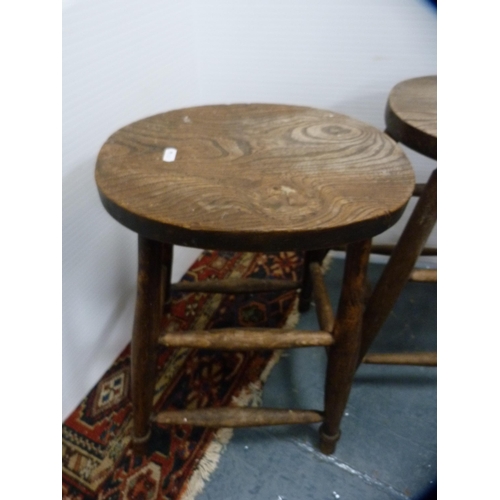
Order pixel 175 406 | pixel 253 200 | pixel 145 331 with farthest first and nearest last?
1. pixel 175 406
2. pixel 145 331
3. pixel 253 200

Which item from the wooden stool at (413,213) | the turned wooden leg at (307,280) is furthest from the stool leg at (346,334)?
the turned wooden leg at (307,280)

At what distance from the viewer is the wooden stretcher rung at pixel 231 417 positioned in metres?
0.65

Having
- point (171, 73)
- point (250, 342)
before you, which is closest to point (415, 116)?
point (250, 342)

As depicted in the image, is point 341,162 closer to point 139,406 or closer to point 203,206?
point 203,206

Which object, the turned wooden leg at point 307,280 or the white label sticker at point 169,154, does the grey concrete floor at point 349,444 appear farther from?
the white label sticker at point 169,154

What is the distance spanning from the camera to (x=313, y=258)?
0.84 meters

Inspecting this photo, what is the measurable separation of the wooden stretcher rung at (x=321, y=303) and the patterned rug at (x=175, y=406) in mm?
194

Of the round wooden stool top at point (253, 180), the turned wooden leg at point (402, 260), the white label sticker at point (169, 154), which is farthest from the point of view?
the turned wooden leg at point (402, 260)

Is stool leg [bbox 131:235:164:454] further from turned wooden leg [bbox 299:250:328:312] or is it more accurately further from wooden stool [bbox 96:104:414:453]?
turned wooden leg [bbox 299:250:328:312]

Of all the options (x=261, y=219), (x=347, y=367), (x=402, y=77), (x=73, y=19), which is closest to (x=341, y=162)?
(x=261, y=219)

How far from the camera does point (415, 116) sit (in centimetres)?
59

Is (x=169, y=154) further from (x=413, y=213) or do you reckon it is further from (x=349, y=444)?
(x=349, y=444)

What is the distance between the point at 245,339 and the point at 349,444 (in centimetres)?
33

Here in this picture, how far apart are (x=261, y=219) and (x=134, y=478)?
1.73ft
